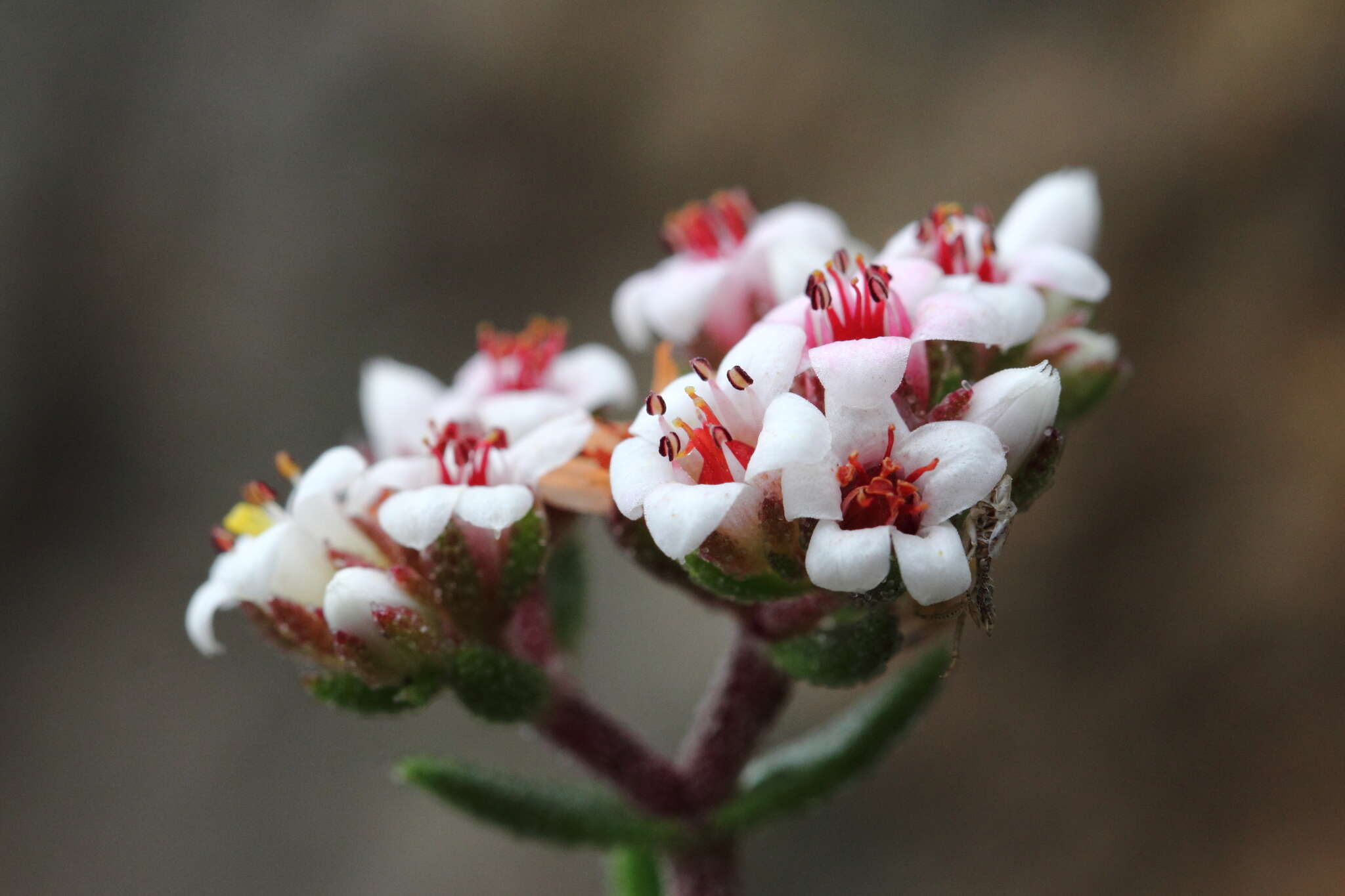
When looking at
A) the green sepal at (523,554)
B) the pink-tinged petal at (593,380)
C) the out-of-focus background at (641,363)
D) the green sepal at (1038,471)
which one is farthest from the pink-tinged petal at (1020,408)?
the out-of-focus background at (641,363)

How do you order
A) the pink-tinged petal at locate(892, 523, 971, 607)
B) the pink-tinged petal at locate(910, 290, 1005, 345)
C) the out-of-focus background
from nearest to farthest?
the pink-tinged petal at locate(892, 523, 971, 607) < the pink-tinged petal at locate(910, 290, 1005, 345) < the out-of-focus background

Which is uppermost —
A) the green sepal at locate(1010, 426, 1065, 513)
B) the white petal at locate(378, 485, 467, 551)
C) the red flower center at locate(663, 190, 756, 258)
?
the red flower center at locate(663, 190, 756, 258)

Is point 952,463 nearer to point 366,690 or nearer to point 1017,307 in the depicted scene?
point 1017,307

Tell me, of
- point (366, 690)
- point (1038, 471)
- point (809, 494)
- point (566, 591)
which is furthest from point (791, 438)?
point (566, 591)

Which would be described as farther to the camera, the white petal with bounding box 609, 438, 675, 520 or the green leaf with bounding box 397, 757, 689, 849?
the green leaf with bounding box 397, 757, 689, 849

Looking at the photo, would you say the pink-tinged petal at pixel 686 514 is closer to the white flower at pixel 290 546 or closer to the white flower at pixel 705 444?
the white flower at pixel 705 444

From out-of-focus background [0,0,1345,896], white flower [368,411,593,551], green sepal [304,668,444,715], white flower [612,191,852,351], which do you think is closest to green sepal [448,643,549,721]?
green sepal [304,668,444,715]

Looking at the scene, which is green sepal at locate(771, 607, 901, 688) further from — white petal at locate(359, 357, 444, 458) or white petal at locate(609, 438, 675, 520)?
white petal at locate(359, 357, 444, 458)
